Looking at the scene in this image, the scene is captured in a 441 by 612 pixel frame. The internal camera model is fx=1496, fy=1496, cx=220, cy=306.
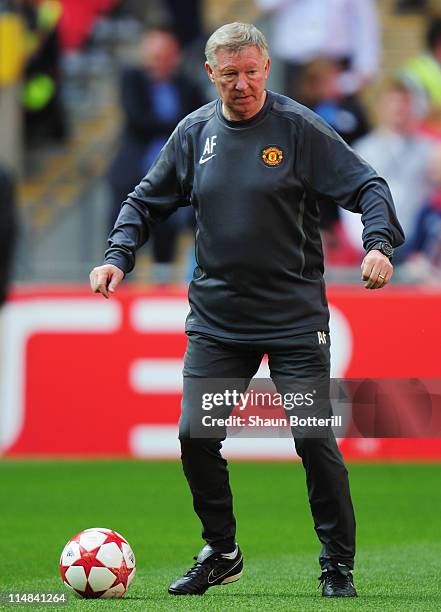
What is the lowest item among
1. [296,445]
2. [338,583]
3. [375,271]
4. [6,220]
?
[338,583]

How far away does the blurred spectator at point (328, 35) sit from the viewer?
1442 centimetres

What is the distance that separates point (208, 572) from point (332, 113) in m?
7.49

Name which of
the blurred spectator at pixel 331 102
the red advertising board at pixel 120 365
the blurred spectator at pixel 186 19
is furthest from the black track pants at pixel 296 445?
the blurred spectator at pixel 186 19

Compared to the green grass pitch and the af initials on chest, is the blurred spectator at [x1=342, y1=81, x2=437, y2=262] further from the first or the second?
the af initials on chest

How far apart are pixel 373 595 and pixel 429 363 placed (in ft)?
3.62

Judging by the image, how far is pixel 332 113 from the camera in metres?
13.2

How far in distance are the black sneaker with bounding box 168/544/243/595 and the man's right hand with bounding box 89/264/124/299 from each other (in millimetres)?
1203

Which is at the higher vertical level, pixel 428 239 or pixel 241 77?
pixel 428 239

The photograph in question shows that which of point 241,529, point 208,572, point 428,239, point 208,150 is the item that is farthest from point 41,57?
point 208,572

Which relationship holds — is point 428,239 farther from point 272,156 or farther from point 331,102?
point 272,156

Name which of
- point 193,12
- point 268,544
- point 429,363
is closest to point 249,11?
point 193,12

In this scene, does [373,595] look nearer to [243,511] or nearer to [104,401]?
[243,511]

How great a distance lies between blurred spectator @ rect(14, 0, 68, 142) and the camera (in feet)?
49.1

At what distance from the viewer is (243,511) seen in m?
9.59
